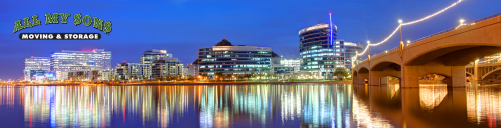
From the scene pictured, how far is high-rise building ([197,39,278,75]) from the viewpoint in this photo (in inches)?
7136

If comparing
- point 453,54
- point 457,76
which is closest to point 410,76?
point 453,54

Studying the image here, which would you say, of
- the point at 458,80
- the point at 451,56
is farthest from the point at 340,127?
the point at 458,80

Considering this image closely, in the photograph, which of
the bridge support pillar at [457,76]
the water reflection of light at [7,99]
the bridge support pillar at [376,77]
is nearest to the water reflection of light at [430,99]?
the bridge support pillar at [457,76]

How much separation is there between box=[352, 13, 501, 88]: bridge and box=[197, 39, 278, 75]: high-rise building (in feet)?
382

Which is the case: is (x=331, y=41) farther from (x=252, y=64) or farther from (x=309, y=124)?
(x=309, y=124)

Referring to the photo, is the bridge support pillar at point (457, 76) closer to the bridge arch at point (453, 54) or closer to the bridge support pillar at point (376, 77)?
the bridge arch at point (453, 54)

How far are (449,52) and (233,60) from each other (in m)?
142

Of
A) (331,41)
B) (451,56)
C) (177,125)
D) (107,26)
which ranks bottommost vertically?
(177,125)

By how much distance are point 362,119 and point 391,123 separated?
1.66 m

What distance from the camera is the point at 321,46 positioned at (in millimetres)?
194250

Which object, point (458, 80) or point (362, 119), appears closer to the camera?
point (362, 119)


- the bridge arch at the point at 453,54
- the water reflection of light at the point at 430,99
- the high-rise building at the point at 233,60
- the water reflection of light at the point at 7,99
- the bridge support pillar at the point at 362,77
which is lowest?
the water reflection of light at the point at 7,99

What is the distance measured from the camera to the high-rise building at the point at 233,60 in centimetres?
18125

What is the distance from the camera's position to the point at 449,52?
44.8 metres
